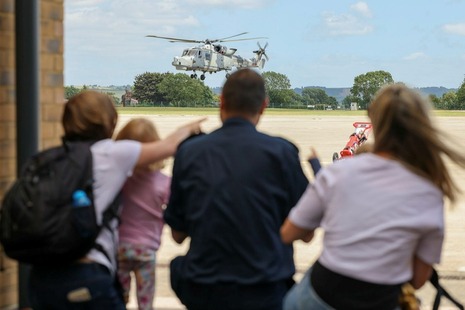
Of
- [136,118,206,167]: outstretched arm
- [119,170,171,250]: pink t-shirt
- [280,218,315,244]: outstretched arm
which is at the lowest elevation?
[119,170,171,250]: pink t-shirt

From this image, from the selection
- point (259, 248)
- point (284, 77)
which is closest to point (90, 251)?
point (259, 248)

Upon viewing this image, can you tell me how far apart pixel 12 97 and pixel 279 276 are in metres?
2.50

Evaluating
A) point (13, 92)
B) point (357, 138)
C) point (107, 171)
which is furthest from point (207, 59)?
point (107, 171)

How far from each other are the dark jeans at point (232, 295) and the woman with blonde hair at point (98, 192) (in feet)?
1.01

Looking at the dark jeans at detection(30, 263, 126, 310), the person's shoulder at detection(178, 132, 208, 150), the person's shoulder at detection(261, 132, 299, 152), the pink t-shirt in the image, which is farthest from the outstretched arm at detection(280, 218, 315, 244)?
the pink t-shirt

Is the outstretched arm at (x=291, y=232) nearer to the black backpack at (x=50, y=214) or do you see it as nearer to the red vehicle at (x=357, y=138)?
the black backpack at (x=50, y=214)

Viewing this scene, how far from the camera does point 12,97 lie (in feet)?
Answer: 16.8

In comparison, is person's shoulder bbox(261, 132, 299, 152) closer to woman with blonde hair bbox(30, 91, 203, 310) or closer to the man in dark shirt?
the man in dark shirt

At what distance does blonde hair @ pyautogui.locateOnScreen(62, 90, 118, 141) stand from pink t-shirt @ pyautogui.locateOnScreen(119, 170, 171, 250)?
0.48 meters

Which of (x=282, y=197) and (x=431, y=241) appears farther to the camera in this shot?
(x=282, y=197)

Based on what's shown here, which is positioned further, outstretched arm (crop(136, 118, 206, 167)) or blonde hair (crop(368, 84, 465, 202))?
outstretched arm (crop(136, 118, 206, 167))

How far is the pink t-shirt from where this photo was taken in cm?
395

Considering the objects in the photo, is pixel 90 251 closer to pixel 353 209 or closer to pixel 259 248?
pixel 259 248

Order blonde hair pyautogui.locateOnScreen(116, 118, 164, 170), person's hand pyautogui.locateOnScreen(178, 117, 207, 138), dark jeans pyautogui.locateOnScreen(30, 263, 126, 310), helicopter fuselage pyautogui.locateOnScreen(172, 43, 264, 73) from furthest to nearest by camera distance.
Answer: helicopter fuselage pyautogui.locateOnScreen(172, 43, 264, 73) → blonde hair pyautogui.locateOnScreen(116, 118, 164, 170) → person's hand pyautogui.locateOnScreen(178, 117, 207, 138) → dark jeans pyautogui.locateOnScreen(30, 263, 126, 310)
